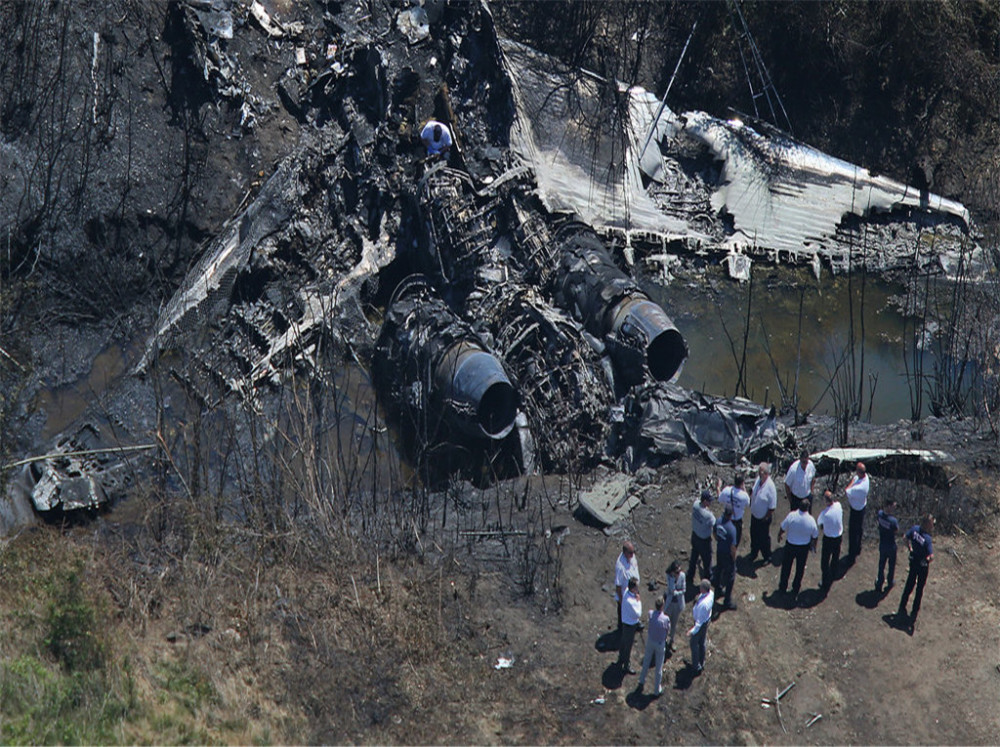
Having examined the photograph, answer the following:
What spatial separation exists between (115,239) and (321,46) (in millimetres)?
4606

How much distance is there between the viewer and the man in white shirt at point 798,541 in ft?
35.3

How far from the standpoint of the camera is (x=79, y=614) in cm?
984

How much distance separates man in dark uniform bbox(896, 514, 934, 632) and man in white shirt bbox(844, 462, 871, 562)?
693 mm

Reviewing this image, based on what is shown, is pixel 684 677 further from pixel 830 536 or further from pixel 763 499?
pixel 830 536

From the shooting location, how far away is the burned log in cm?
1277

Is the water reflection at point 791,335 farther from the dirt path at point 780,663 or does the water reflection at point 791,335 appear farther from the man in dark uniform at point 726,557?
the man in dark uniform at point 726,557

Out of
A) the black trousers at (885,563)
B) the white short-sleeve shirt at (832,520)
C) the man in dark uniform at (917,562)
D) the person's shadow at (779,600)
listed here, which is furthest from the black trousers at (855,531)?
the person's shadow at (779,600)

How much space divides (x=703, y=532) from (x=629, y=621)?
127cm

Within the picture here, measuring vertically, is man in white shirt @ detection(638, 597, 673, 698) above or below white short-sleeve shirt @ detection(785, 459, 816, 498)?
below

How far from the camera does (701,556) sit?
36.8 feet

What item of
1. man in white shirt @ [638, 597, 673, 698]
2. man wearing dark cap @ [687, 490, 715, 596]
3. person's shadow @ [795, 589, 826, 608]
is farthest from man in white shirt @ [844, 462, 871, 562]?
man in white shirt @ [638, 597, 673, 698]

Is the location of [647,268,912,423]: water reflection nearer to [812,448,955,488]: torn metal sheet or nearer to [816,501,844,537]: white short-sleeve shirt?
[812,448,955,488]: torn metal sheet

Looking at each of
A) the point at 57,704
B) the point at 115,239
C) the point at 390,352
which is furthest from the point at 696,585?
the point at 115,239

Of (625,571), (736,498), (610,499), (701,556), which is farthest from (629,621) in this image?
(610,499)
